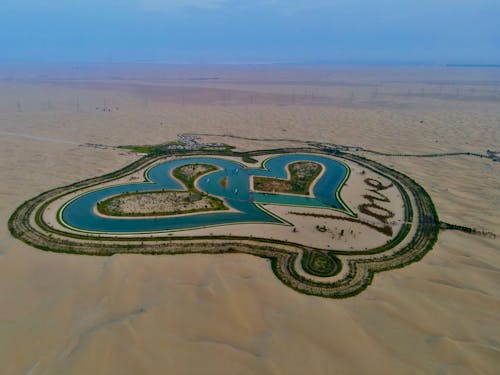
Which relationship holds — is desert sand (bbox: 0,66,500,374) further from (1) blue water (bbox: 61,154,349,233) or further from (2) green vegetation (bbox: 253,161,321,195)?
(2) green vegetation (bbox: 253,161,321,195)

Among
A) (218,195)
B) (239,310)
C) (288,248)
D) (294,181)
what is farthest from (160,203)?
(239,310)

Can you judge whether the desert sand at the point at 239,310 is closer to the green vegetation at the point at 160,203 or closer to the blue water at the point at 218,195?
the blue water at the point at 218,195

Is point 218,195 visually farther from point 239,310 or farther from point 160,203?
point 239,310

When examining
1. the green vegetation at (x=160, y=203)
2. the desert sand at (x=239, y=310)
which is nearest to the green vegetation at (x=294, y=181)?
the green vegetation at (x=160, y=203)

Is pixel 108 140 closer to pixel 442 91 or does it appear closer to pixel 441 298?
pixel 441 298

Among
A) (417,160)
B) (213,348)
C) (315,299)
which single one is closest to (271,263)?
(315,299)
